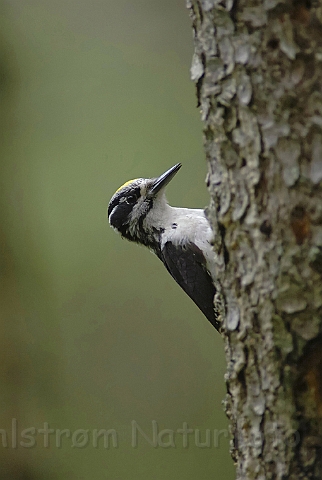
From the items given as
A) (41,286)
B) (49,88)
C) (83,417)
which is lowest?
(83,417)

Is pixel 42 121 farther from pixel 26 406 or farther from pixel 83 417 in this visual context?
pixel 83 417

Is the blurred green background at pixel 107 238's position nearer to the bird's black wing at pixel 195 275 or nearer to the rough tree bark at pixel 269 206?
the bird's black wing at pixel 195 275

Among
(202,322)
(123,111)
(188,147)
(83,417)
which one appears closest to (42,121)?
(123,111)

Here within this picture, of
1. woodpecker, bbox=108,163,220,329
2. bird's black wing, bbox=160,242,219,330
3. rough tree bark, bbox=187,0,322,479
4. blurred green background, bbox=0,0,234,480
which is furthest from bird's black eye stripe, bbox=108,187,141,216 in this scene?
rough tree bark, bbox=187,0,322,479

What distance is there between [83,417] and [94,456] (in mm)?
327

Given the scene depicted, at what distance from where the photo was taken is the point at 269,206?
1.13 m

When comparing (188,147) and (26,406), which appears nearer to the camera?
(26,406)

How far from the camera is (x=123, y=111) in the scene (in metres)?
3.94

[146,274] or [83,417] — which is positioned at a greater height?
[146,274]

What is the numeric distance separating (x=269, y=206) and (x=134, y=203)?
1.58 metres

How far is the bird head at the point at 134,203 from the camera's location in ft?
8.63

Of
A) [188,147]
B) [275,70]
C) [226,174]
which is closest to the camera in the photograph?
[275,70]

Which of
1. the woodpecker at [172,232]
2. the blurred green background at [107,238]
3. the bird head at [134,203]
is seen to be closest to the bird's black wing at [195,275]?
the woodpecker at [172,232]

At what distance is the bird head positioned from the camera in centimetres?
263
